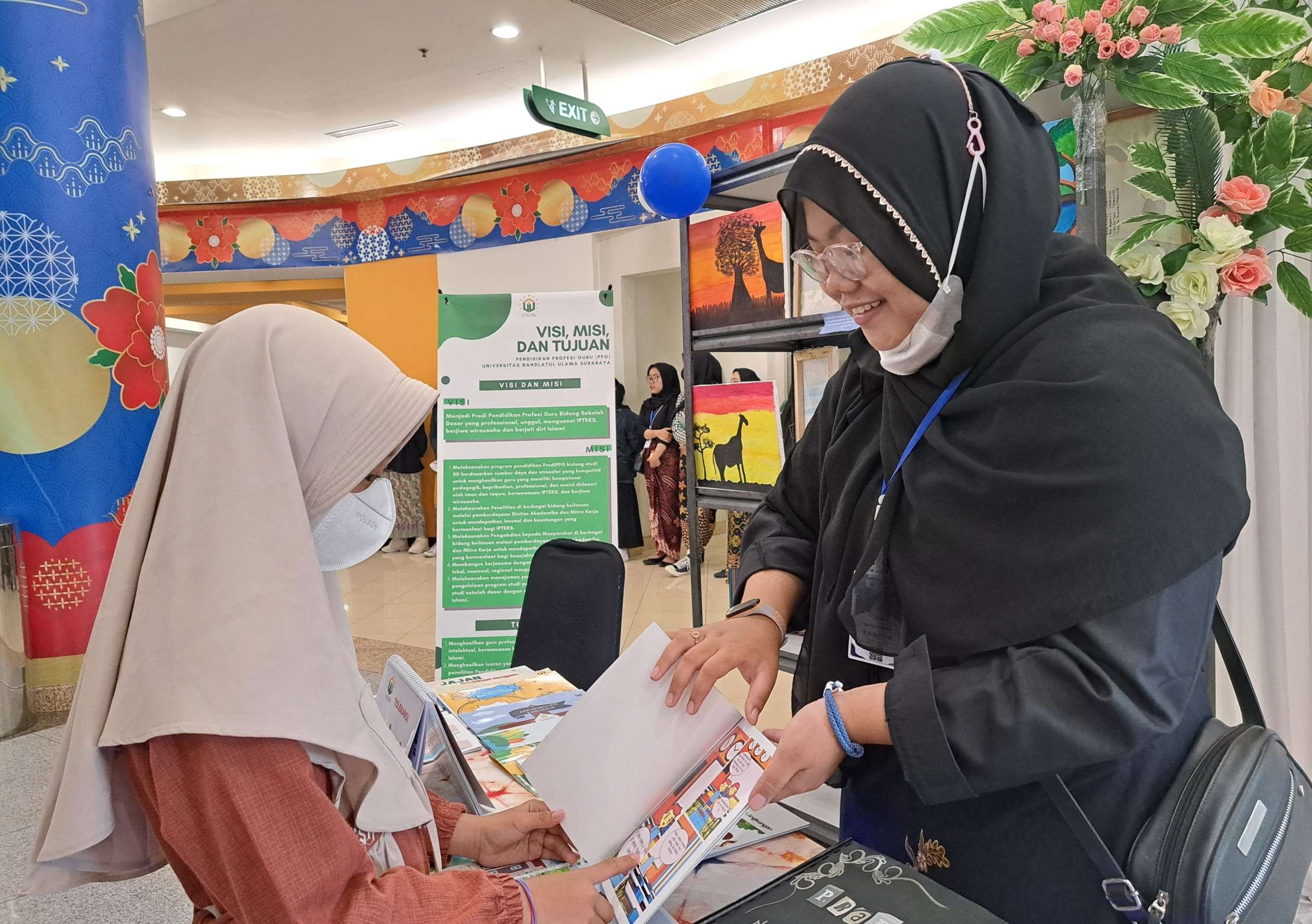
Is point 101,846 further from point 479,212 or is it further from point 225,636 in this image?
point 479,212

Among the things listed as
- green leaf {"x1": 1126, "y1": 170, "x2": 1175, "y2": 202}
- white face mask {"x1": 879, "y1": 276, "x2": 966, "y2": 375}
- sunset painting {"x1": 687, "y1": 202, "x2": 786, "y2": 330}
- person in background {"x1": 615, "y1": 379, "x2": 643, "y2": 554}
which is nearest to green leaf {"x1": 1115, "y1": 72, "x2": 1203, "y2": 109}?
green leaf {"x1": 1126, "y1": 170, "x2": 1175, "y2": 202}

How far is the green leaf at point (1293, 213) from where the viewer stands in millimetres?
1519

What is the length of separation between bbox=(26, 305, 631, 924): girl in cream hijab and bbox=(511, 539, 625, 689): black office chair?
1313 millimetres

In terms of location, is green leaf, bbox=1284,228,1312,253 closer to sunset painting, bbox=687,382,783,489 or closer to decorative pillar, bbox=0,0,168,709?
sunset painting, bbox=687,382,783,489

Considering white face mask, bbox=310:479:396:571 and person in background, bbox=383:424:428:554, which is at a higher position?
white face mask, bbox=310:479:396:571

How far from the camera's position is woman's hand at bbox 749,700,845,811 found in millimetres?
890

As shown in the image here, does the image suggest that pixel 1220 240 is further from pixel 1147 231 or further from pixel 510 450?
pixel 510 450

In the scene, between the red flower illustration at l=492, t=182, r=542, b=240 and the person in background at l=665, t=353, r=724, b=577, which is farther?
the red flower illustration at l=492, t=182, r=542, b=240

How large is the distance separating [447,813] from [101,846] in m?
0.42

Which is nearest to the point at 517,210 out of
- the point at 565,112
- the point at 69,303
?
the point at 565,112

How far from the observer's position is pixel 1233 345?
2010 millimetres


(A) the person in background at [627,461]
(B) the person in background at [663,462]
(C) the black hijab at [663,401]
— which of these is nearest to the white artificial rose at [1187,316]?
(B) the person in background at [663,462]

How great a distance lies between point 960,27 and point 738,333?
1187 millimetres

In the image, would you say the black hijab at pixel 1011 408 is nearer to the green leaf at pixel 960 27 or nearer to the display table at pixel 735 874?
the display table at pixel 735 874
